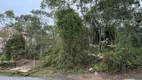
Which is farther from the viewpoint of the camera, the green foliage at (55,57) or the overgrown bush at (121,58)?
the green foliage at (55,57)

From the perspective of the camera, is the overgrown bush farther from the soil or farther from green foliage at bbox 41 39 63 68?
green foliage at bbox 41 39 63 68

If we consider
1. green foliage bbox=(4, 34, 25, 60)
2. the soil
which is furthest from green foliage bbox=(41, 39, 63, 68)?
green foliage bbox=(4, 34, 25, 60)

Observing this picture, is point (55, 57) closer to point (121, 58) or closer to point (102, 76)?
point (102, 76)

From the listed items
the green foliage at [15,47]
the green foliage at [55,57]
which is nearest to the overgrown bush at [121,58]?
the green foliage at [55,57]

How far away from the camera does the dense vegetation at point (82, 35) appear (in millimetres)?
10000

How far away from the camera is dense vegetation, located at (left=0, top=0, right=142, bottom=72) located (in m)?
10.0

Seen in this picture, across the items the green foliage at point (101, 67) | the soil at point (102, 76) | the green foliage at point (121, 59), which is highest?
the green foliage at point (121, 59)

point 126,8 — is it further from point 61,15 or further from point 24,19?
point 24,19

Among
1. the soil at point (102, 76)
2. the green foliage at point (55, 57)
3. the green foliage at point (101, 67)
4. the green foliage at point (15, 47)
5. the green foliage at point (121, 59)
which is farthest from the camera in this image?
the green foliage at point (15, 47)

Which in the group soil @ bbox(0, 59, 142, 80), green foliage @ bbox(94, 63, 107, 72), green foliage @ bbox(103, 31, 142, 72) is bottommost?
soil @ bbox(0, 59, 142, 80)

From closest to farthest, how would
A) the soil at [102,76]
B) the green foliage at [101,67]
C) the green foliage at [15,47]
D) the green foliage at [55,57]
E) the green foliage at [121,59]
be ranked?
1. the soil at [102,76]
2. the green foliage at [121,59]
3. the green foliage at [101,67]
4. the green foliage at [55,57]
5. the green foliage at [15,47]

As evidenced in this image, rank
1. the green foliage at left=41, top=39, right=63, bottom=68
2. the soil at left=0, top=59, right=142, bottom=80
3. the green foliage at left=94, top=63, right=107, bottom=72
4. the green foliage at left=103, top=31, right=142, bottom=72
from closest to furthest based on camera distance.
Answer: the soil at left=0, top=59, right=142, bottom=80
the green foliage at left=103, top=31, right=142, bottom=72
the green foliage at left=94, top=63, right=107, bottom=72
the green foliage at left=41, top=39, right=63, bottom=68

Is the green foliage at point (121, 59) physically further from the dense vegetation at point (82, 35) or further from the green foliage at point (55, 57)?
the green foliage at point (55, 57)

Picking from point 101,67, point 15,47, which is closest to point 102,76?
point 101,67
